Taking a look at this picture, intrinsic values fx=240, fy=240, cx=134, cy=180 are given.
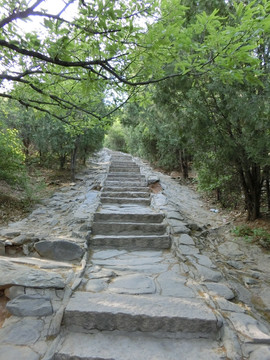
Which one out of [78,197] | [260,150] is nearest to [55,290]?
[260,150]

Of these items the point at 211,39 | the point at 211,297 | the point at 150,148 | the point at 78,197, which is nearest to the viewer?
the point at 211,39

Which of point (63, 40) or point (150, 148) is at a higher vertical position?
point (63, 40)

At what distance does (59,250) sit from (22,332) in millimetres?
1471

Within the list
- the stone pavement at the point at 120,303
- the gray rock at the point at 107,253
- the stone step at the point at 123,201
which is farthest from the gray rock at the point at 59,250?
the stone step at the point at 123,201

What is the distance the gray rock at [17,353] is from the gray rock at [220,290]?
1.73 metres

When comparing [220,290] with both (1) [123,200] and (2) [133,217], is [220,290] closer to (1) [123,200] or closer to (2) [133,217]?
(2) [133,217]

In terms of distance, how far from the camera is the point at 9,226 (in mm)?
4844

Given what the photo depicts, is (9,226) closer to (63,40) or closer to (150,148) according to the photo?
(63,40)

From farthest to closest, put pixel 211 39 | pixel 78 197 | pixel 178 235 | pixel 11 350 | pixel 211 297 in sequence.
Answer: pixel 78 197 < pixel 178 235 < pixel 211 297 < pixel 211 39 < pixel 11 350

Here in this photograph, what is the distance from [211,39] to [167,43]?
16.9 inches

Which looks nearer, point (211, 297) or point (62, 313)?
point (62, 313)

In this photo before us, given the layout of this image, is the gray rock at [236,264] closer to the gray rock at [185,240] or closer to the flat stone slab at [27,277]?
the gray rock at [185,240]

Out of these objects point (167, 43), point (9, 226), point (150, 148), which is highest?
point (167, 43)

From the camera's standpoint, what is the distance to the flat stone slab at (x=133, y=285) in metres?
2.55
